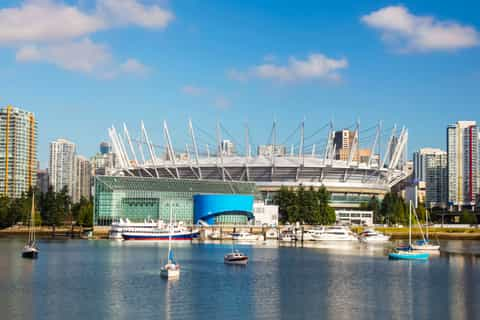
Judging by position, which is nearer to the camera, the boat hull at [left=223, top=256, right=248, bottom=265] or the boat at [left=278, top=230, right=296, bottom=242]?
the boat hull at [left=223, top=256, right=248, bottom=265]

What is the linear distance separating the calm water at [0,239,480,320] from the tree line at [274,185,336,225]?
180 feet

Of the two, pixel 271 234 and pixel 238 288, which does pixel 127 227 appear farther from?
pixel 238 288

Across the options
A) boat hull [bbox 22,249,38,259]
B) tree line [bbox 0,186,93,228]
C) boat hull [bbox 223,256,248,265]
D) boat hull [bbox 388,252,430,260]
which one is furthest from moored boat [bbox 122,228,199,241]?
boat hull [bbox 223,256,248,265]

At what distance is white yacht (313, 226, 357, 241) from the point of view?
12695 cm

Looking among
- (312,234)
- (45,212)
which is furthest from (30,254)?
(45,212)

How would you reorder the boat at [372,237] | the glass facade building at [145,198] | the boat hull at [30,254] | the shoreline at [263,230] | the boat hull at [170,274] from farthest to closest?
the shoreline at [263,230], the glass facade building at [145,198], the boat at [372,237], the boat hull at [30,254], the boat hull at [170,274]

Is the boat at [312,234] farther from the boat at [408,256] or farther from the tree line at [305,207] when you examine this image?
the boat at [408,256]

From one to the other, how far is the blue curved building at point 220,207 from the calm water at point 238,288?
5432 cm

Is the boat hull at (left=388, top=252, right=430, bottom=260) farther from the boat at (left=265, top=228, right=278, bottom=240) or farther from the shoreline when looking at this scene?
the shoreline

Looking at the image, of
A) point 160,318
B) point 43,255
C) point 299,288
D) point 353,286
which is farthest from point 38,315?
point 43,255

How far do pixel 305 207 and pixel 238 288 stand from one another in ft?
289

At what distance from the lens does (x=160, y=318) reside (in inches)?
1709

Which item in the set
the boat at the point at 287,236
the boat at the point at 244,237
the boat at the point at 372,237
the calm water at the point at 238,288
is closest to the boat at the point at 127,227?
the boat at the point at 244,237

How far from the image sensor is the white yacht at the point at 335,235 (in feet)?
417
